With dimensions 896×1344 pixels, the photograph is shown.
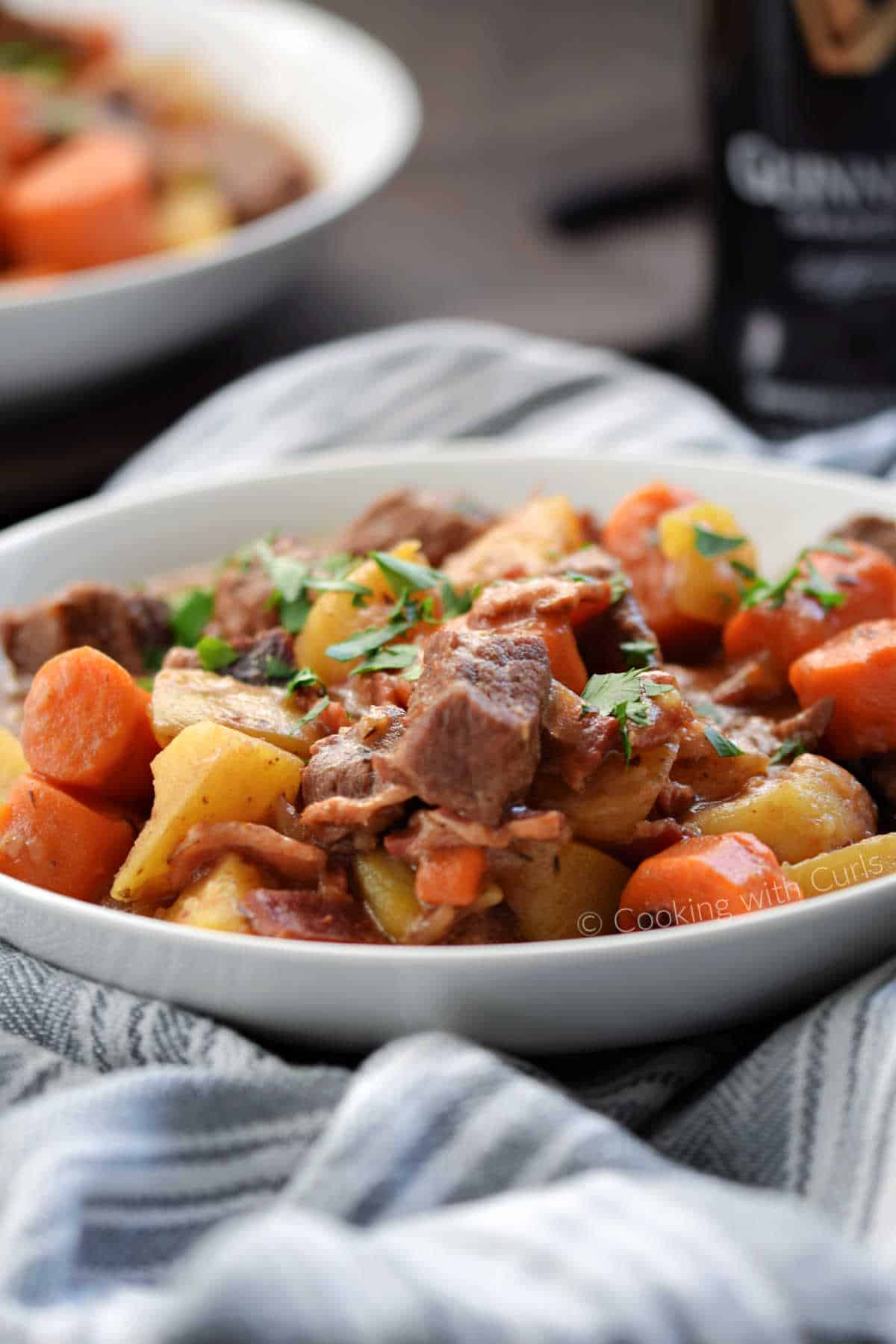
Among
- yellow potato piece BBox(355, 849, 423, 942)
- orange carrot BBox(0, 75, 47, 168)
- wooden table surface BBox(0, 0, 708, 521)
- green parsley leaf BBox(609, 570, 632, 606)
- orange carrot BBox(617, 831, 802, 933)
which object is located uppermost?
orange carrot BBox(0, 75, 47, 168)

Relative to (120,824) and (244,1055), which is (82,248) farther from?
(244,1055)

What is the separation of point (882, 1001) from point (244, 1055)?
2.75 ft

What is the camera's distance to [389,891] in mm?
2396

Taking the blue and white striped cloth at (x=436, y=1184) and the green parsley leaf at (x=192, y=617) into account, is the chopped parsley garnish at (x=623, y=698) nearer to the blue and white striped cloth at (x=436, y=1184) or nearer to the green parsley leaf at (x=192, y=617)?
the blue and white striped cloth at (x=436, y=1184)

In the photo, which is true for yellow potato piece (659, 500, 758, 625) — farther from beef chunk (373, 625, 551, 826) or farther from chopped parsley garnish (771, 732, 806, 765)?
beef chunk (373, 625, 551, 826)

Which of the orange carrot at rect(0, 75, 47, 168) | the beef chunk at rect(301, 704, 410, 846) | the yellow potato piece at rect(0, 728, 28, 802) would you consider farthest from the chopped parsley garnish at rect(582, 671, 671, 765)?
the orange carrot at rect(0, 75, 47, 168)

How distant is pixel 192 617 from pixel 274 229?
6.97ft

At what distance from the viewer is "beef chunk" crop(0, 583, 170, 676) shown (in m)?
3.12

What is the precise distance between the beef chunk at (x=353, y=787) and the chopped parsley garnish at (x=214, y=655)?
1.32 ft

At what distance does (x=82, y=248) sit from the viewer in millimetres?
5480

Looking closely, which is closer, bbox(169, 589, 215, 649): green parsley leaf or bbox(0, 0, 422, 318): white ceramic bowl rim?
bbox(169, 589, 215, 649): green parsley leaf

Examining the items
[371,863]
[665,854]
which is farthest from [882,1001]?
[371,863]

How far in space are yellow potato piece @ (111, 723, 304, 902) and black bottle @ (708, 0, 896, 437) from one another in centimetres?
296

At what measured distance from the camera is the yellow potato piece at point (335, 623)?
289cm
